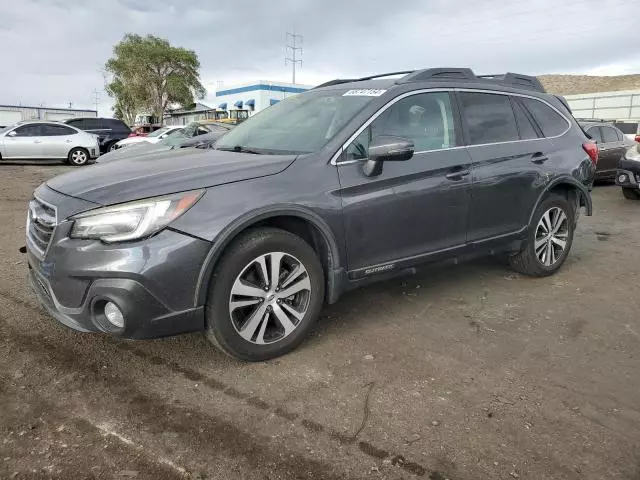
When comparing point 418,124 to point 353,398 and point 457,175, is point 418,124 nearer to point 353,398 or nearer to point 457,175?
point 457,175

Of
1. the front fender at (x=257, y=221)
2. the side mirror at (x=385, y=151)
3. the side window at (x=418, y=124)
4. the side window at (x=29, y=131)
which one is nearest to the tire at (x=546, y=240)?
the side window at (x=418, y=124)

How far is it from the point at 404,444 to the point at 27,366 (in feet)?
7.12

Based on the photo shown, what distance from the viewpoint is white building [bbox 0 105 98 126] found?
2338 inches

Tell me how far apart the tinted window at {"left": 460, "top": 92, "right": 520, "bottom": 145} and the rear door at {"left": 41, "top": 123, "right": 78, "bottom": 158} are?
15.8m

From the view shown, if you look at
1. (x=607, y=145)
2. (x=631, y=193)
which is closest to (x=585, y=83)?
(x=607, y=145)

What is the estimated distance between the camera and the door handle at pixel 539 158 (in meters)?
4.53

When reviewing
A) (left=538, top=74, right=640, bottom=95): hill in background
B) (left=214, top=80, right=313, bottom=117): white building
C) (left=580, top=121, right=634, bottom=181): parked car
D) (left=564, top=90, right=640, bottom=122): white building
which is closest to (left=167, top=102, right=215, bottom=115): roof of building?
(left=214, top=80, right=313, bottom=117): white building

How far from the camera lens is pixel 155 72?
50375mm

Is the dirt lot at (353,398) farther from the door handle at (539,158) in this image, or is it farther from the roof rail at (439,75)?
the roof rail at (439,75)

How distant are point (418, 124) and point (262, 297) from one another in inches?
69.1

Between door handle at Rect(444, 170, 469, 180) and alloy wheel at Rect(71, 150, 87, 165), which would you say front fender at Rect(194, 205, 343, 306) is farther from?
alloy wheel at Rect(71, 150, 87, 165)

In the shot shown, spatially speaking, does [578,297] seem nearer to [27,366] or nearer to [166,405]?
[166,405]

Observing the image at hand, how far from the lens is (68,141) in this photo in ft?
55.5

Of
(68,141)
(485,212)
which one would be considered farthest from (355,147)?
(68,141)
